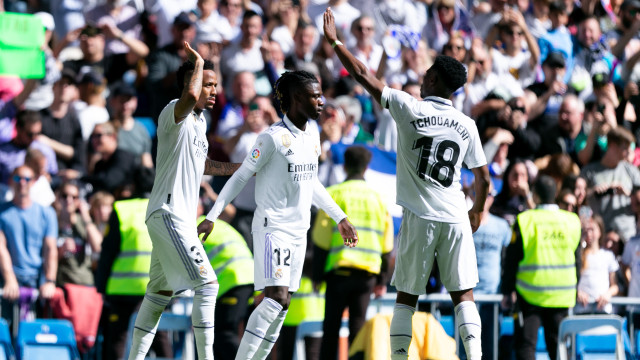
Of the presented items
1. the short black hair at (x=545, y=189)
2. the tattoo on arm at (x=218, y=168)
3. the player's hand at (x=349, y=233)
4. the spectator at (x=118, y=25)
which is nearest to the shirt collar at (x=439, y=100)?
the player's hand at (x=349, y=233)

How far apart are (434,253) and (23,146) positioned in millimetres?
6563

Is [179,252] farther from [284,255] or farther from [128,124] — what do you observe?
[128,124]

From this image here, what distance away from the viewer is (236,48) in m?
14.0

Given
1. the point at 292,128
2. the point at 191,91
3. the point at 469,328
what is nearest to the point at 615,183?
the point at 469,328

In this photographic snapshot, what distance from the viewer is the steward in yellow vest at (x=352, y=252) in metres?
10.3

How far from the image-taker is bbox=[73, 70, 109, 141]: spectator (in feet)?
43.6

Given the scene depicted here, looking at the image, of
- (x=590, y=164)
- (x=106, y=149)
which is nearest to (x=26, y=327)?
(x=106, y=149)

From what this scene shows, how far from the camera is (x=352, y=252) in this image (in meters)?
10.4

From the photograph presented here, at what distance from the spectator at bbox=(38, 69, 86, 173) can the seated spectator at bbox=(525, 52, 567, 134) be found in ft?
18.2

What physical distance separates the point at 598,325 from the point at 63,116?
22.9 ft

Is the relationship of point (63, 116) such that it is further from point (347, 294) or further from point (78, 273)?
point (347, 294)

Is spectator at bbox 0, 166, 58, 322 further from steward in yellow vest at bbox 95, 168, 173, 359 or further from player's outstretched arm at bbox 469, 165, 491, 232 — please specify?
player's outstretched arm at bbox 469, 165, 491, 232

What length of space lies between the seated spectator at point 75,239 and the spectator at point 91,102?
137cm

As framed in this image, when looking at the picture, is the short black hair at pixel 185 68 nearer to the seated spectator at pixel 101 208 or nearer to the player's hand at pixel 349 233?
the player's hand at pixel 349 233
